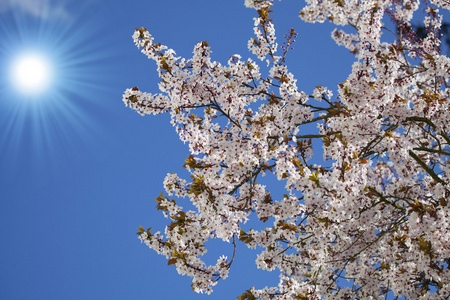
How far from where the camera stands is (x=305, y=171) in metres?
4.45

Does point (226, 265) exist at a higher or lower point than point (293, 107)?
lower

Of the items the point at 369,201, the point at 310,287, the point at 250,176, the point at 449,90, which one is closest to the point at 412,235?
the point at 369,201

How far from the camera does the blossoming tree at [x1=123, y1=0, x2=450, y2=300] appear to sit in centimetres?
464

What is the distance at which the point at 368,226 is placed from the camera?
17.8ft

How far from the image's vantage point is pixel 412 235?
4.71 metres

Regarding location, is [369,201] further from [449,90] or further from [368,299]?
[449,90]

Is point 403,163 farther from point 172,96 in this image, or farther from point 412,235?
point 172,96

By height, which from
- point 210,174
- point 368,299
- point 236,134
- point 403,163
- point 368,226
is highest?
point 236,134

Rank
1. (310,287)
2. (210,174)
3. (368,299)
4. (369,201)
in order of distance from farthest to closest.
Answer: (368,299) < (310,287) < (369,201) < (210,174)

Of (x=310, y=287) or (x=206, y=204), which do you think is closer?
(x=206, y=204)

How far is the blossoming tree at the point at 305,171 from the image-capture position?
464 centimetres

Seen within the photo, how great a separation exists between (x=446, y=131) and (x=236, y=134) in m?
3.09

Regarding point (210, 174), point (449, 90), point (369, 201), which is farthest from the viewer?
point (449, 90)

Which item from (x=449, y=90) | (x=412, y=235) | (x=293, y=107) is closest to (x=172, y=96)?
(x=293, y=107)
